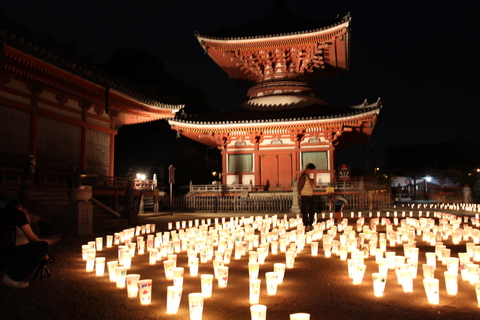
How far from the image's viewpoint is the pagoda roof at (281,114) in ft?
68.9

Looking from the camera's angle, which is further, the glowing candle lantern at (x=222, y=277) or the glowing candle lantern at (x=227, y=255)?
the glowing candle lantern at (x=227, y=255)

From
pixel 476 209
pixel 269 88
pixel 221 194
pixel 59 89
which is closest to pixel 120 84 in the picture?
pixel 59 89

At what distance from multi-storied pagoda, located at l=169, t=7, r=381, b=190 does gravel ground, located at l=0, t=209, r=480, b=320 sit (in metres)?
17.0

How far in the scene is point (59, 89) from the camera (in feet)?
49.4

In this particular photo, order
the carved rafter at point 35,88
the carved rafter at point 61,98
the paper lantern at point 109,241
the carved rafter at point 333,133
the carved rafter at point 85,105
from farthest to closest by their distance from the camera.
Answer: the carved rafter at point 333,133, the carved rafter at point 85,105, the carved rafter at point 61,98, the carved rafter at point 35,88, the paper lantern at point 109,241

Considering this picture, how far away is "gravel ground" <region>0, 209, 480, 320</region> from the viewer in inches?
144

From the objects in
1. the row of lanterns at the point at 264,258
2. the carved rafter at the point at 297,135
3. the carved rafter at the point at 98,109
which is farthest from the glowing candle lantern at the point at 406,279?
the carved rafter at the point at 297,135

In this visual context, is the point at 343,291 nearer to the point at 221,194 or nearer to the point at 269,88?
the point at 221,194

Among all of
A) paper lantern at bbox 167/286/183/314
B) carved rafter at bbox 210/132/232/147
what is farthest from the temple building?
paper lantern at bbox 167/286/183/314

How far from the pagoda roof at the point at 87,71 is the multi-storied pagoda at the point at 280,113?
3.40 m

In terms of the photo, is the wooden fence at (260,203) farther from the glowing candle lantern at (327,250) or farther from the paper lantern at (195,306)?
the paper lantern at (195,306)

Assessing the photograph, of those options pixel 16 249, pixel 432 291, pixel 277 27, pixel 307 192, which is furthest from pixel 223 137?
pixel 432 291

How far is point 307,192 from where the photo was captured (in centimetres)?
1020

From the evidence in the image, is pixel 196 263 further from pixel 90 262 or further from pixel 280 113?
pixel 280 113
